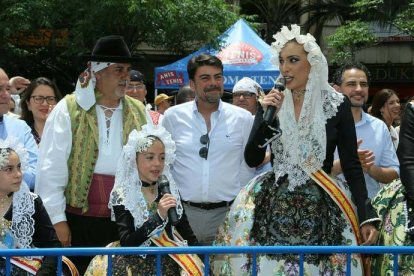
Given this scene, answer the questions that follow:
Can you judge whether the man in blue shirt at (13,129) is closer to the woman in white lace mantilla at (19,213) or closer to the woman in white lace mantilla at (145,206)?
the woman in white lace mantilla at (19,213)

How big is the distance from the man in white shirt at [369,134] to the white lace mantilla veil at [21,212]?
2.20 meters

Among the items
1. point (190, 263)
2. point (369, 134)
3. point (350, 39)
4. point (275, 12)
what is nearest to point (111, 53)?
point (190, 263)

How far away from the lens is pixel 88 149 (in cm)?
477

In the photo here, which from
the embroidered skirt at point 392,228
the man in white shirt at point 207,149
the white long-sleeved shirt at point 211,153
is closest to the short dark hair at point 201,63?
the man in white shirt at point 207,149

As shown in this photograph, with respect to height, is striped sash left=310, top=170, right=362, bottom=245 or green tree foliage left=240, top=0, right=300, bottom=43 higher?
green tree foliage left=240, top=0, right=300, bottom=43

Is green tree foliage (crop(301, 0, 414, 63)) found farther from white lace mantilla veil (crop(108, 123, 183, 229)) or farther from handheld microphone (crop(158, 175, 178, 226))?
handheld microphone (crop(158, 175, 178, 226))

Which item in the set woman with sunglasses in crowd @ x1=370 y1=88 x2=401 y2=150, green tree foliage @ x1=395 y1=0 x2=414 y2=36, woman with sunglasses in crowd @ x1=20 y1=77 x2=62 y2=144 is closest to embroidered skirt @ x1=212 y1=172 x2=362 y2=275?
woman with sunglasses in crowd @ x1=20 y1=77 x2=62 y2=144

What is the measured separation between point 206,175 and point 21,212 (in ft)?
3.91

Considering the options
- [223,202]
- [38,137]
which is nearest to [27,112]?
[38,137]

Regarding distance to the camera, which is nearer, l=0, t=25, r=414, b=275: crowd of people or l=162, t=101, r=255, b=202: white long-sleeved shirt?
l=0, t=25, r=414, b=275: crowd of people

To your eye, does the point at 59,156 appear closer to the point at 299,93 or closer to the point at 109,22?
the point at 299,93

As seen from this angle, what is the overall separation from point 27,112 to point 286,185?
2.84 meters

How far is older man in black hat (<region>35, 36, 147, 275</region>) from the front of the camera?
474 centimetres

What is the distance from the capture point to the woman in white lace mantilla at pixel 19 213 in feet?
14.2
